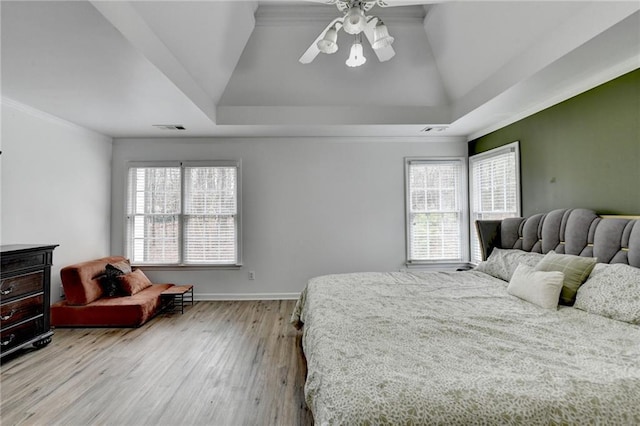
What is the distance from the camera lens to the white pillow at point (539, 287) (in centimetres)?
227

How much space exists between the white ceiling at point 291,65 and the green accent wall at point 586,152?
0.55 ft

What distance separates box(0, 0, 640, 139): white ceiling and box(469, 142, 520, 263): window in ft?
1.53

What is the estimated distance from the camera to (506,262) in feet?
10.5

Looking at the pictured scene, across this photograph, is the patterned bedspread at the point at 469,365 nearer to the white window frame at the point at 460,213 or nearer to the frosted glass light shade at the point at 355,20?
the frosted glass light shade at the point at 355,20

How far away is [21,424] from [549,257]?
4084 mm

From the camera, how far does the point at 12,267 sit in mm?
2785

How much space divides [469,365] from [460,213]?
3966 mm

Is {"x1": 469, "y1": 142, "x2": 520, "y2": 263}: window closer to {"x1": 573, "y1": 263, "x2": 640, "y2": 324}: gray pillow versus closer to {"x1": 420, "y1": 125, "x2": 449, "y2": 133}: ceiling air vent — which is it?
{"x1": 420, "y1": 125, "x2": 449, "y2": 133}: ceiling air vent

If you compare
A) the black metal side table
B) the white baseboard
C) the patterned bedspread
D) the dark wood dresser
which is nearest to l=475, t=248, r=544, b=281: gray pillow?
the patterned bedspread

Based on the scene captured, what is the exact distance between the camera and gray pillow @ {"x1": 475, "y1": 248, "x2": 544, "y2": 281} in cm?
298

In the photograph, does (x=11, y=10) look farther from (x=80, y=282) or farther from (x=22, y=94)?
(x=80, y=282)

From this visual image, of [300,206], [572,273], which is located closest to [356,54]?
[572,273]

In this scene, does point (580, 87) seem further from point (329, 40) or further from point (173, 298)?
point (173, 298)

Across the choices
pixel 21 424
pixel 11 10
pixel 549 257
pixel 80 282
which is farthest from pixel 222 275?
pixel 549 257
